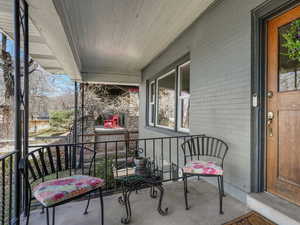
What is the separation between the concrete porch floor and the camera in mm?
1580

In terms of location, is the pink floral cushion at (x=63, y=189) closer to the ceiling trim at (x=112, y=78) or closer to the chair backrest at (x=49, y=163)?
the chair backrest at (x=49, y=163)

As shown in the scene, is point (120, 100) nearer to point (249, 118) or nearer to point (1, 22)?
point (1, 22)

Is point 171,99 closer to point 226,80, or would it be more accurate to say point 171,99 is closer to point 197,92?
point 197,92

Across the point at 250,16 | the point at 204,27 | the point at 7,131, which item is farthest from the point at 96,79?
the point at 250,16

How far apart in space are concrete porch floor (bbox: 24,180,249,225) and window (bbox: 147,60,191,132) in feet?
5.14

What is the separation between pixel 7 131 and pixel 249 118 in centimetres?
511

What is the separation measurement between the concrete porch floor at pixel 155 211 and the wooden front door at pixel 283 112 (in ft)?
1.61

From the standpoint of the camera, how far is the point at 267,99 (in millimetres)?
1761

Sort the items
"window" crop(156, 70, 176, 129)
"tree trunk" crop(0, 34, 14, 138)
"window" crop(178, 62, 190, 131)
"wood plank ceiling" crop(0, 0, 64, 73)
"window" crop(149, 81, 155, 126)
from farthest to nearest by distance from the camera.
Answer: "window" crop(149, 81, 155, 126)
"window" crop(156, 70, 176, 129)
"tree trunk" crop(0, 34, 14, 138)
"window" crop(178, 62, 190, 131)
"wood plank ceiling" crop(0, 0, 64, 73)

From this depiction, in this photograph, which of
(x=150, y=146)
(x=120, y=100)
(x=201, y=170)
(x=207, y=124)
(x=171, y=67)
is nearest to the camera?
(x=201, y=170)

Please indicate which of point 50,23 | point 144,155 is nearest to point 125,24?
point 50,23

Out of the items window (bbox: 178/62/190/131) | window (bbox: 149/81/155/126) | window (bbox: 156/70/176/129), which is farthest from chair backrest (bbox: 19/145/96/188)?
window (bbox: 149/81/155/126)

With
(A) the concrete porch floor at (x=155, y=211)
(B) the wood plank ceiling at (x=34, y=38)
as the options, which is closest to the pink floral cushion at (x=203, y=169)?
(A) the concrete porch floor at (x=155, y=211)

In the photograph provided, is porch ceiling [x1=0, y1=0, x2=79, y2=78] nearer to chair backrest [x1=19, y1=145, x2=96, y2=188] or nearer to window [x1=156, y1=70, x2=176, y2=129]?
chair backrest [x1=19, y1=145, x2=96, y2=188]
